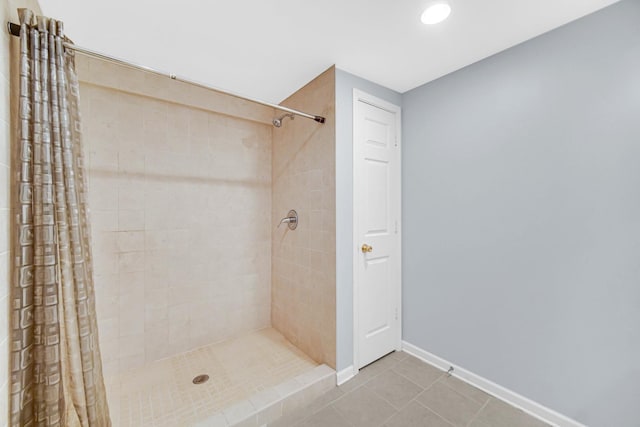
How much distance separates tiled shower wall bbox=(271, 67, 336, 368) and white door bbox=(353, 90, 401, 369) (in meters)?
0.21

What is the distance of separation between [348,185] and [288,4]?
1.16 m

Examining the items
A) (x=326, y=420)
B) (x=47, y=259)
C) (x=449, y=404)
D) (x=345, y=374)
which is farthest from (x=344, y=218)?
(x=47, y=259)

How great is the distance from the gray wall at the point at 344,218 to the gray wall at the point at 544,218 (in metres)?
0.70

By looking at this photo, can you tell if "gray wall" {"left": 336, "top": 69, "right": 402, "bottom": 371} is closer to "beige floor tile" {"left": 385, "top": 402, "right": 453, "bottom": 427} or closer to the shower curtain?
"beige floor tile" {"left": 385, "top": 402, "right": 453, "bottom": 427}

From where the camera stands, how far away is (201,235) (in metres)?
2.29

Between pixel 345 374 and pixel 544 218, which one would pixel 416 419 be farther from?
pixel 544 218

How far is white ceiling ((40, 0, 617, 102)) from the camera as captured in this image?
134 cm

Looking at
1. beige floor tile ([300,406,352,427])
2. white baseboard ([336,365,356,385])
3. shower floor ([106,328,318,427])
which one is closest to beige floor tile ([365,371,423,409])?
white baseboard ([336,365,356,385])

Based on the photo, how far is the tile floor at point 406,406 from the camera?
151cm

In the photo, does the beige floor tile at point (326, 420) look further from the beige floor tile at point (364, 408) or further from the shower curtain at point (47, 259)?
the shower curtain at point (47, 259)

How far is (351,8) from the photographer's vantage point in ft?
4.45

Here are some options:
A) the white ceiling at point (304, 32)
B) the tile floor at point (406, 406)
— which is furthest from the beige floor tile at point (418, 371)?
the white ceiling at point (304, 32)

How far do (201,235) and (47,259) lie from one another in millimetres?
1362

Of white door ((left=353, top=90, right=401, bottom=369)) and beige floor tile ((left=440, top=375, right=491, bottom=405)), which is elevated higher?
white door ((left=353, top=90, right=401, bottom=369))
